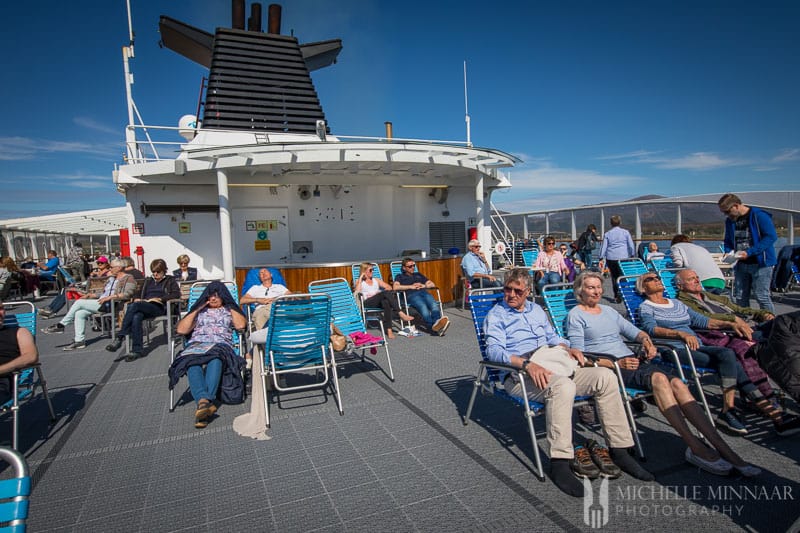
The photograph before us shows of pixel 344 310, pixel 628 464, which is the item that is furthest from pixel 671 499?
pixel 344 310

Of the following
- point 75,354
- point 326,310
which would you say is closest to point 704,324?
point 326,310

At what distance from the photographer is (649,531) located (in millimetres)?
2098

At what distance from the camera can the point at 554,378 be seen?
2.63 meters

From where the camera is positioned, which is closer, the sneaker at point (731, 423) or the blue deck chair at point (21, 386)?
the sneaker at point (731, 423)

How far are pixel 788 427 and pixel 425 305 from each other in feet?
14.3

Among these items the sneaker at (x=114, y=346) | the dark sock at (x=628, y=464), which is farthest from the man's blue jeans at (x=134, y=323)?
the dark sock at (x=628, y=464)

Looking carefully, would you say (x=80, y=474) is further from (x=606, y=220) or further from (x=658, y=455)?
(x=606, y=220)

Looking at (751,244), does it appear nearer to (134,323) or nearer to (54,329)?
(134,323)

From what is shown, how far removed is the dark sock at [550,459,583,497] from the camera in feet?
7.80

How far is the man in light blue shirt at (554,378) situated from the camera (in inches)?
99.2

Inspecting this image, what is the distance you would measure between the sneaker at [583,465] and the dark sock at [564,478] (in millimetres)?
65

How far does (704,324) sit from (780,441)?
3.13 feet

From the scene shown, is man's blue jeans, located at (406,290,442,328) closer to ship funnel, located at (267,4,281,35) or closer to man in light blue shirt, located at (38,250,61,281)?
ship funnel, located at (267,4,281,35)

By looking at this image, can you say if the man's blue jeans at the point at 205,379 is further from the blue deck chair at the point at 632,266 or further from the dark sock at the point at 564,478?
the blue deck chair at the point at 632,266
